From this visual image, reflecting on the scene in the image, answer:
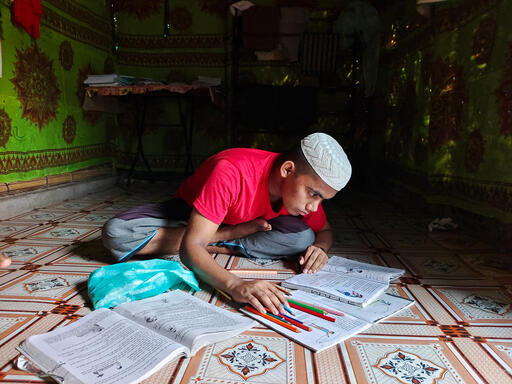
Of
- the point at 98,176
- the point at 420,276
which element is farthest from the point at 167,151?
the point at 420,276

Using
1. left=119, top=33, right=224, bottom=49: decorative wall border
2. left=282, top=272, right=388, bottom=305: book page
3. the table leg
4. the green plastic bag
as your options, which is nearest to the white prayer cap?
left=282, top=272, right=388, bottom=305: book page

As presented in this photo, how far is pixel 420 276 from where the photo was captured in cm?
143

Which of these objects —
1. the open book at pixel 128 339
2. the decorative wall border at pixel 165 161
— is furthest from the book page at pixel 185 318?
the decorative wall border at pixel 165 161

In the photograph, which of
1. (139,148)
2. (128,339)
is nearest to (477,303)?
(128,339)

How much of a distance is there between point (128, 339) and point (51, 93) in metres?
2.51

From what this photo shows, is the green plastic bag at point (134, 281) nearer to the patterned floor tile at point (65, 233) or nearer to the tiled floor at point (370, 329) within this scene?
the tiled floor at point (370, 329)

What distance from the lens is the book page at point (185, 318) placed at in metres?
0.87

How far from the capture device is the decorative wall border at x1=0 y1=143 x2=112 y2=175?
2.34 metres

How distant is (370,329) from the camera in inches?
38.9

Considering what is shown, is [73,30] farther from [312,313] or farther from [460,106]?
[312,313]

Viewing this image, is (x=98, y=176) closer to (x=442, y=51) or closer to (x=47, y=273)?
(x=47, y=273)

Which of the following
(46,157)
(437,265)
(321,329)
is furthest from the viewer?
(46,157)

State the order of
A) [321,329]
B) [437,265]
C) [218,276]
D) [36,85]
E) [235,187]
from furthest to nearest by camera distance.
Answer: [36,85]
[437,265]
[235,187]
[218,276]
[321,329]

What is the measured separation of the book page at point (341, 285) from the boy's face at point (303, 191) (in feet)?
0.75
